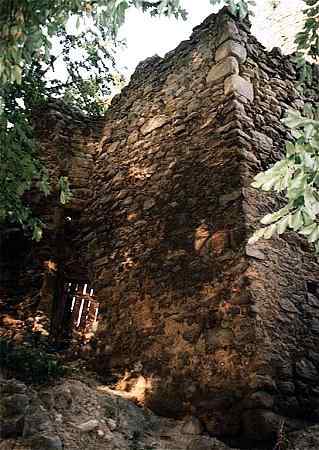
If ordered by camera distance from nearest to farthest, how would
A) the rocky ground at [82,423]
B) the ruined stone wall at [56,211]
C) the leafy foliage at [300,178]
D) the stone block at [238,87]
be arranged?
the leafy foliage at [300,178], the rocky ground at [82,423], the stone block at [238,87], the ruined stone wall at [56,211]

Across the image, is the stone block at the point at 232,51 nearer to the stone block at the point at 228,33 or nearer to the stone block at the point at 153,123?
the stone block at the point at 228,33

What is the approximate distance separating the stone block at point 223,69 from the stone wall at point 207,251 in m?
0.01

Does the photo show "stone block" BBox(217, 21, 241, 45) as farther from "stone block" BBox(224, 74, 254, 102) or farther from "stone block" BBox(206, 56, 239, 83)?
"stone block" BBox(224, 74, 254, 102)

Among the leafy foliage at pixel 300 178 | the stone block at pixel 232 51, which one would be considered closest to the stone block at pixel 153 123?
the stone block at pixel 232 51

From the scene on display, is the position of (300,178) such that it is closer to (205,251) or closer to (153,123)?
(205,251)

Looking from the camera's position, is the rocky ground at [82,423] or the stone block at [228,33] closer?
the rocky ground at [82,423]

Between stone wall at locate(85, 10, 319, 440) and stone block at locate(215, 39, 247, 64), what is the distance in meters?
0.01

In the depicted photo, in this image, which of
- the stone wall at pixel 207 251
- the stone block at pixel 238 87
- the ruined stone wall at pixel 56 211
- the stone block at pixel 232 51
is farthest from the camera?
the ruined stone wall at pixel 56 211

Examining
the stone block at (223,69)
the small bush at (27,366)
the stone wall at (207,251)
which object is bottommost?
the small bush at (27,366)

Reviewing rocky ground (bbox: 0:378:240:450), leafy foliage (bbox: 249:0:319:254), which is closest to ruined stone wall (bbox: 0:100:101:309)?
rocky ground (bbox: 0:378:240:450)

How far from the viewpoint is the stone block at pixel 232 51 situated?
405 cm

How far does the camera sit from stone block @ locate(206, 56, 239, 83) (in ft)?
13.1

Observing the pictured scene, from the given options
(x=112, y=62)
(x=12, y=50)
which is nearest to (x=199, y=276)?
(x=12, y=50)

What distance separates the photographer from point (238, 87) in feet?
12.8
